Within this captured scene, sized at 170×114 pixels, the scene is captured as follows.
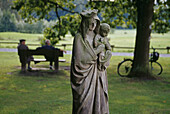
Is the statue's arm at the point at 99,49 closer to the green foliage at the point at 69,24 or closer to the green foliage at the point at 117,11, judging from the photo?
the green foliage at the point at 117,11

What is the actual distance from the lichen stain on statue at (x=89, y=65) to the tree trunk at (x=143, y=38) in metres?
9.26

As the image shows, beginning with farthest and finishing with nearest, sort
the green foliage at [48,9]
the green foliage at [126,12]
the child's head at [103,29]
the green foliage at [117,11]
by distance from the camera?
the green foliage at [48,9] < the green foliage at [117,11] < the green foliage at [126,12] < the child's head at [103,29]

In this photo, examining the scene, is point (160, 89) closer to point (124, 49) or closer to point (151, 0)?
point (151, 0)

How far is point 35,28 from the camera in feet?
120

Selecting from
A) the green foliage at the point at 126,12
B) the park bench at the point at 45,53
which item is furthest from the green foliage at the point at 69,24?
the park bench at the point at 45,53

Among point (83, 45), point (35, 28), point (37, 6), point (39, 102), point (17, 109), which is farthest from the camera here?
point (35, 28)

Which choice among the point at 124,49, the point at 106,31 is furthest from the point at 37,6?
the point at 124,49

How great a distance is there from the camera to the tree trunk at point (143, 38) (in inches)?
538

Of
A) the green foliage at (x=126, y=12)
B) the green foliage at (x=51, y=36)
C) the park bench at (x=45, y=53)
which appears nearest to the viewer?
the park bench at (x=45, y=53)

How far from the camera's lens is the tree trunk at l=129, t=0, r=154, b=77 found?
13.7 metres

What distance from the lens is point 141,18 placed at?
1384 centimetres

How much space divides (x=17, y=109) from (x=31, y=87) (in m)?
3.27

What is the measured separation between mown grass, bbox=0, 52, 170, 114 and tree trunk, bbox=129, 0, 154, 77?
0.89 m

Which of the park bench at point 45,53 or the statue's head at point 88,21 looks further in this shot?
the park bench at point 45,53
